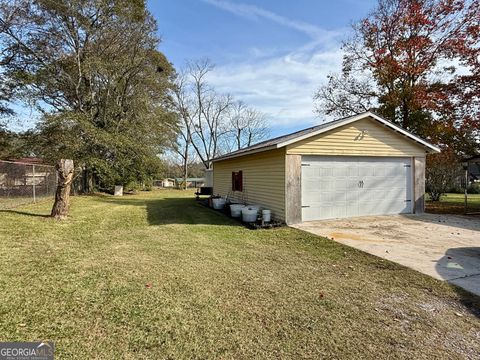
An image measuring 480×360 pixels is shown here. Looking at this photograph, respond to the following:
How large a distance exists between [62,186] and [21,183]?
17.4 feet

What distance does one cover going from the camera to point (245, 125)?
38.6m

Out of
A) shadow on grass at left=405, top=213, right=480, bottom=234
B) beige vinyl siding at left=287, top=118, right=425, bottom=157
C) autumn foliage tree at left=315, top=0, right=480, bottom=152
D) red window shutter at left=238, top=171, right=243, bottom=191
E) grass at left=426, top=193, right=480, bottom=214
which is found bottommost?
shadow on grass at left=405, top=213, right=480, bottom=234

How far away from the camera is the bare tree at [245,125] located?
124ft

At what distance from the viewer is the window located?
12.1 m

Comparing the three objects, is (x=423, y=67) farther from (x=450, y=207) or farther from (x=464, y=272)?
(x=464, y=272)

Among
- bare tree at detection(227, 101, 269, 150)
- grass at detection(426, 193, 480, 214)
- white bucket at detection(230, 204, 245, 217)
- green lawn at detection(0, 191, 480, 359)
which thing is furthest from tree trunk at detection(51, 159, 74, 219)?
bare tree at detection(227, 101, 269, 150)

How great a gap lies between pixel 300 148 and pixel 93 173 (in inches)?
645

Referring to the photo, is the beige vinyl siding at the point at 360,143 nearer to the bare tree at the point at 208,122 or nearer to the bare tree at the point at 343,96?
the bare tree at the point at 343,96

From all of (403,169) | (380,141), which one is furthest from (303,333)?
(403,169)

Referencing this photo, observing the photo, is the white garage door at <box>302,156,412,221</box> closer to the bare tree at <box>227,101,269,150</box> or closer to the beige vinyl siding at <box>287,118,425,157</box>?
the beige vinyl siding at <box>287,118,425,157</box>

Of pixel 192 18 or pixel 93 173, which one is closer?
pixel 192 18

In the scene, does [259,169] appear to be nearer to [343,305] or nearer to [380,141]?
[380,141]

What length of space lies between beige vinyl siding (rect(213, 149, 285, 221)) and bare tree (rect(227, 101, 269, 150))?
81.9 ft

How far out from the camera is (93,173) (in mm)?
19594
